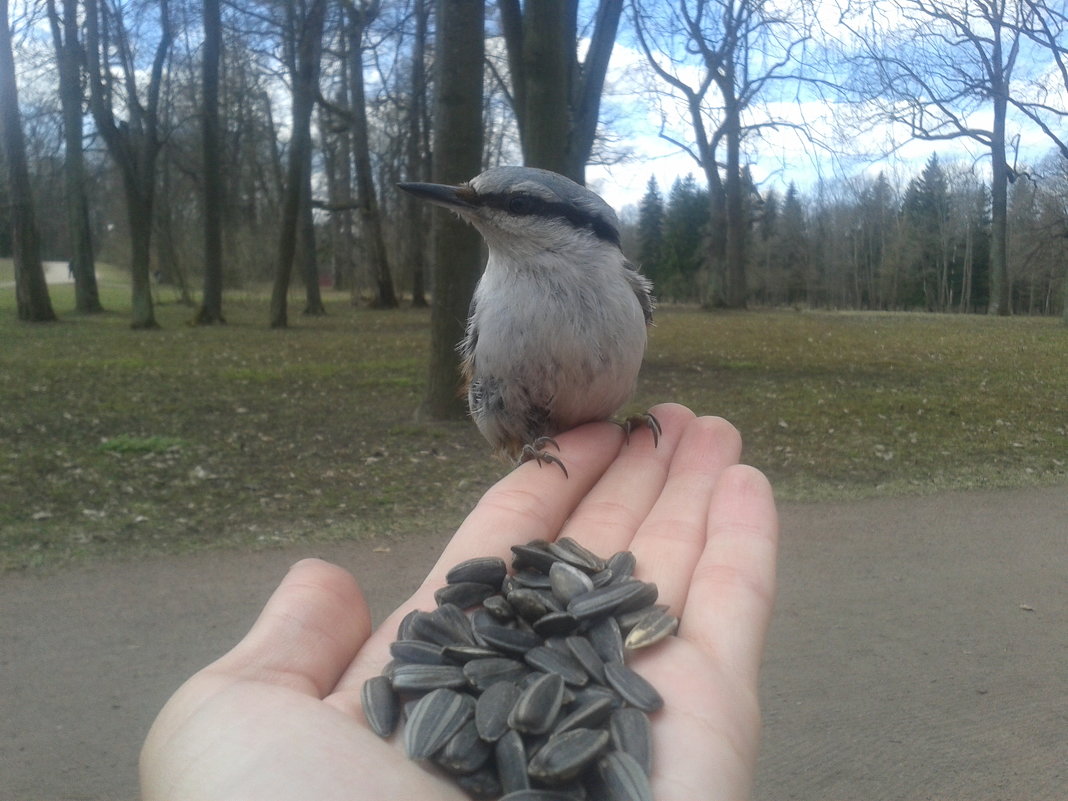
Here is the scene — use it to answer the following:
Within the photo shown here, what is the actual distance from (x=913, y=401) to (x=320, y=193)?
27.5 meters

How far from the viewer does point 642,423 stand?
3404 mm

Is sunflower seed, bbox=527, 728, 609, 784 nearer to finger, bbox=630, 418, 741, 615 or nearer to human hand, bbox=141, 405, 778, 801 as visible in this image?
human hand, bbox=141, 405, 778, 801

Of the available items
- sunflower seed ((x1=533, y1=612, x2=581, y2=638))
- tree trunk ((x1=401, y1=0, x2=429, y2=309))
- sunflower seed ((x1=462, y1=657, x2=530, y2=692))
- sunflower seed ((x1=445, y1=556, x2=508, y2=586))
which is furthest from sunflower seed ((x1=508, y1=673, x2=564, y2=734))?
tree trunk ((x1=401, y1=0, x2=429, y2=309))

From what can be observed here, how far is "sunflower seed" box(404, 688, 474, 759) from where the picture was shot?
1776 mm

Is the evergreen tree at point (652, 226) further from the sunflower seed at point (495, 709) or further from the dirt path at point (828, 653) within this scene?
the sunflower seed at point (495, 709)

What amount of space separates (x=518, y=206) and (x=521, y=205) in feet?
0.04

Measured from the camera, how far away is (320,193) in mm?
32750

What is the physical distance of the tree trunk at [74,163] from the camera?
18.3 m

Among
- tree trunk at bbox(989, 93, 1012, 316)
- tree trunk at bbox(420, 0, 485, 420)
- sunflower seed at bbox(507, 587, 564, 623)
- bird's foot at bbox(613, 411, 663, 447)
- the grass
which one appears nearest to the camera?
sunflower seed at bbox(507, 587, 564, 623)

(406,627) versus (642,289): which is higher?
(642,289)

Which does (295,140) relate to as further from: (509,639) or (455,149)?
(509,639)

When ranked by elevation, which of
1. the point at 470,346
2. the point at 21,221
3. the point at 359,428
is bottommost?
the point at 359,428

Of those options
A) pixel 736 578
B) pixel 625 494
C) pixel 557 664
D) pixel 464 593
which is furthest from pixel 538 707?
pixel 625 494

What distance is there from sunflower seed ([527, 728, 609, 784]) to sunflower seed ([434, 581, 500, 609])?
601mm
